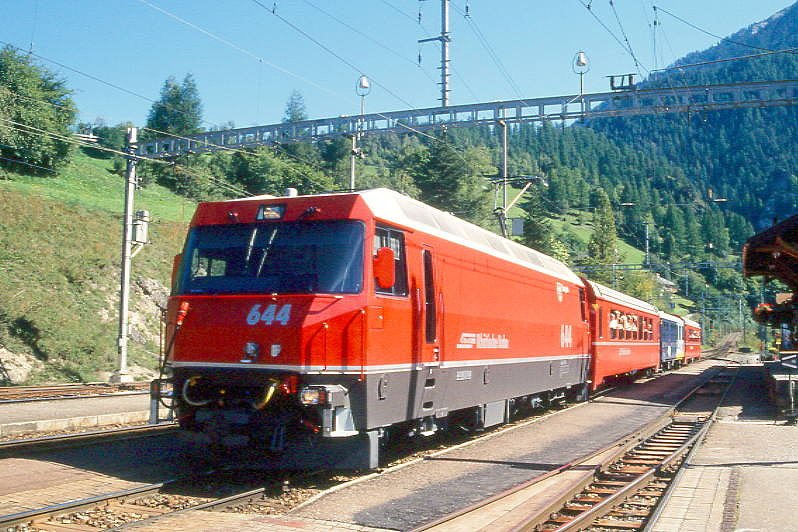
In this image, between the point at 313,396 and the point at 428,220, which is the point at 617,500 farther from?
the point at 428,220

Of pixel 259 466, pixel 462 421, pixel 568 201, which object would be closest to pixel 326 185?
pixel 462 421

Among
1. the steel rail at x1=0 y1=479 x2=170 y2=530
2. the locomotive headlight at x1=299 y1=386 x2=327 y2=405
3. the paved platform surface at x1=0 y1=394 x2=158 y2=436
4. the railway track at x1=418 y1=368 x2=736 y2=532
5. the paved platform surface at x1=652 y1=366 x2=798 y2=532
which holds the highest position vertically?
the locomotive headlight at x1=299 y1=386 x2=327 y2=405

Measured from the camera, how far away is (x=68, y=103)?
178 feet

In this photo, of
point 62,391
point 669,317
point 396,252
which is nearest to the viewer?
point 396,252

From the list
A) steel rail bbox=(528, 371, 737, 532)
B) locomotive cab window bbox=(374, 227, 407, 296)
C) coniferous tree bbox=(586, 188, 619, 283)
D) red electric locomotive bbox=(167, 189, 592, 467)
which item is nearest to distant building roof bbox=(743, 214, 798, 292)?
steel rail bbox=(528, 371, 737, 532)

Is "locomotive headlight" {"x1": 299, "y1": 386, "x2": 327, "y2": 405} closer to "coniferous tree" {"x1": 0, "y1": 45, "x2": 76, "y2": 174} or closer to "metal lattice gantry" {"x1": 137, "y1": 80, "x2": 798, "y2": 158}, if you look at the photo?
"metal lattice gantry" {"x1": 137, "y1": 80, "x2": 798, "y2": 158}

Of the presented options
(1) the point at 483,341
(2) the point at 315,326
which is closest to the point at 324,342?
(2) the point at 315,326

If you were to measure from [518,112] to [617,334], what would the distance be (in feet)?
26.7

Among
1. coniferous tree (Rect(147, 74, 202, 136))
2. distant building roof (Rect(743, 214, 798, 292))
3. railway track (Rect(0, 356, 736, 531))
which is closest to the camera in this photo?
railway track (Rect(0, 356, 736, 531))

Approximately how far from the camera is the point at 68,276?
112ft

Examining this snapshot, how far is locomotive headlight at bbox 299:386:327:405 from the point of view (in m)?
9.00

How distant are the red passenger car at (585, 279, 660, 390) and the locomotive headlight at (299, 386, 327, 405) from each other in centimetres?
1581

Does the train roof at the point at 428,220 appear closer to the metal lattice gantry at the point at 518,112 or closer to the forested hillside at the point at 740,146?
the metal lattice gantry at the point at 518,112

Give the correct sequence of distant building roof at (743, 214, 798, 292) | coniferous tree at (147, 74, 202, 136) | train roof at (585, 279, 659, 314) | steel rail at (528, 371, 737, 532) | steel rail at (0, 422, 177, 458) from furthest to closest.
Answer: coniferous tree at (147, 74, 202, 136)
train roof at (585, 279, 659, 314)
distant building roof at (743, 214, 798, 292)
steel rail at (0, 422, 177, 458)
steel rail at (528, 371, 737, 532)
